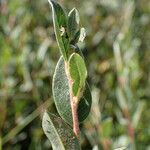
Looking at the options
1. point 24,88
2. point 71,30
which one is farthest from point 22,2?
point 71,30

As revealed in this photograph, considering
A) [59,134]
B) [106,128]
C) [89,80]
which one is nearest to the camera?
[59,134]

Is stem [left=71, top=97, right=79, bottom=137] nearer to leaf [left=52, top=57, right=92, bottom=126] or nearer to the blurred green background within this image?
leaf [left=52, top=57, right=92, bottom=126]

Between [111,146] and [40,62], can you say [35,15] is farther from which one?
[111,146]

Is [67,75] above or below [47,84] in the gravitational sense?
above

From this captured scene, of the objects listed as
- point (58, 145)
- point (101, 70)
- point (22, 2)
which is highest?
point (58, 145)

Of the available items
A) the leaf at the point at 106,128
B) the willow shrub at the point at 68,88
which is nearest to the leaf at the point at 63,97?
the willow shrub at the point at 68,88

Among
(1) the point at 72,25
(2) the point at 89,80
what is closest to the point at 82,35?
(1) the point at 72,25

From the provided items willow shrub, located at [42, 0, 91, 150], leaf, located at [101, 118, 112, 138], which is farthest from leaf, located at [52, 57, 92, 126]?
leaf, located at [101, 118, 112, 138]

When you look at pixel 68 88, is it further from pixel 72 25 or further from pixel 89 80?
pixel 89 80
